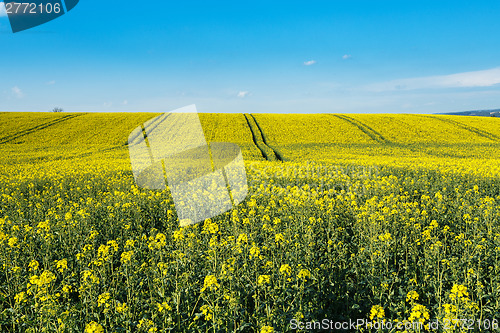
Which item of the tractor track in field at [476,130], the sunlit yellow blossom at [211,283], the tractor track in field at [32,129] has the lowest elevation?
the sunlit yellow blossom at [211,283]

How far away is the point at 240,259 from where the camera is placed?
6.04 metres

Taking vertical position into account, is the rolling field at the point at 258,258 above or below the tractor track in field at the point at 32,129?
below

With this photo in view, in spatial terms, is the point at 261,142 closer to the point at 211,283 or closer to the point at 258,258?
the point at 258,258

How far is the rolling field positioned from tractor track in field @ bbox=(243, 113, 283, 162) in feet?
37.9

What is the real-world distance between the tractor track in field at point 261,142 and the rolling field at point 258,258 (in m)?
11.6

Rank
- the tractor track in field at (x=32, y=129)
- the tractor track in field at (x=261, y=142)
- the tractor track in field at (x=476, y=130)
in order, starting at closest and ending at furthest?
the tractor track in field at (x=261, y=142)
the tractor track in field at (x=32, y=129)
the tractor track in field at (x=476, y=130)

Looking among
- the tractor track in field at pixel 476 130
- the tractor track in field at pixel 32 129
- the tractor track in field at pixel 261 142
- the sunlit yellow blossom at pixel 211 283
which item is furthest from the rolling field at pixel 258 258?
the tractor track in field at pixel 476 130

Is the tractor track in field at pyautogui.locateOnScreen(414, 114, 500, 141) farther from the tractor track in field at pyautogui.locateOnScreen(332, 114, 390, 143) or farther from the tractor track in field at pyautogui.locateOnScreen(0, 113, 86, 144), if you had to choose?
the tractor track in field at pyautogui.locateOnScreen(0, 113, 86, 144)

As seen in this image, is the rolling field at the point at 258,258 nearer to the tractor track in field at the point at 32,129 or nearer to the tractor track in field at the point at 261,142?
the tractor track in field at the point at 261,142

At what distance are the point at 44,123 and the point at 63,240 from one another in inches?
2075

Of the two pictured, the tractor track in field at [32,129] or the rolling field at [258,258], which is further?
the tractor track in field at [32,129]

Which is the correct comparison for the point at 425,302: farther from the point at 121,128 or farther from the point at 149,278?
the point at 121,128

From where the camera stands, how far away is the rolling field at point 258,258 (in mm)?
4141

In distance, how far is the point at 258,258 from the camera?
5289 mm
